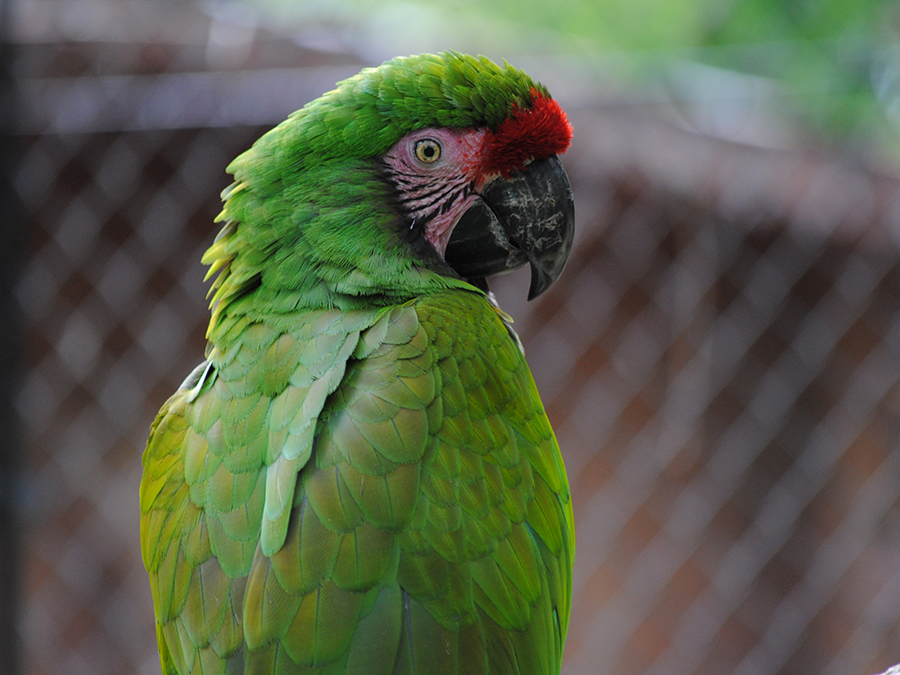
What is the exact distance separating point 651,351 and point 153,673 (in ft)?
6.20

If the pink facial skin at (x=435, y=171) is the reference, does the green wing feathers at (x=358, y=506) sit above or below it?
A: below

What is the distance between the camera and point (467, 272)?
1174 mm

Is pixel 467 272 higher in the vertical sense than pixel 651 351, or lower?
lower

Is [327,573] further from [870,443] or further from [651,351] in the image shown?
[870,443]

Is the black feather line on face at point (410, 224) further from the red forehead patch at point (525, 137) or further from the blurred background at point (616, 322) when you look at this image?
the blurred background at point (616, 322)

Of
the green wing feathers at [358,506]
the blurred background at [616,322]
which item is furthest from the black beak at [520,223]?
the blurred background at [616,322]

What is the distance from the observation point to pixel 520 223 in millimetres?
1126

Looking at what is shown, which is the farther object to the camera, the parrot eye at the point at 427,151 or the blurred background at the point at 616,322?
the blurred background at the point at 616,322

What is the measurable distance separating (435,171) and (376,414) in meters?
0.37

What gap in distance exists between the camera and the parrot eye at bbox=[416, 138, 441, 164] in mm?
1072

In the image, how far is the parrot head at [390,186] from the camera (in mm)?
1021

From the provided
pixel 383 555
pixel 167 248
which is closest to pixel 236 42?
pixel 167 248

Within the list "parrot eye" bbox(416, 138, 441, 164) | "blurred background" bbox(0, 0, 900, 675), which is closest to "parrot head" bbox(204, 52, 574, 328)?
"parrot eye" bbox(416, 138, 441, 164)

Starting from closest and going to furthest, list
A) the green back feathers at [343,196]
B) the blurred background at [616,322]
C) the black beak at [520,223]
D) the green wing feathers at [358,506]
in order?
1. the green wing feathers at [358,506]
2. the green back feathers at [343,196]
3. the black beak at [520,223]
4. the blurred background at [616,322]
